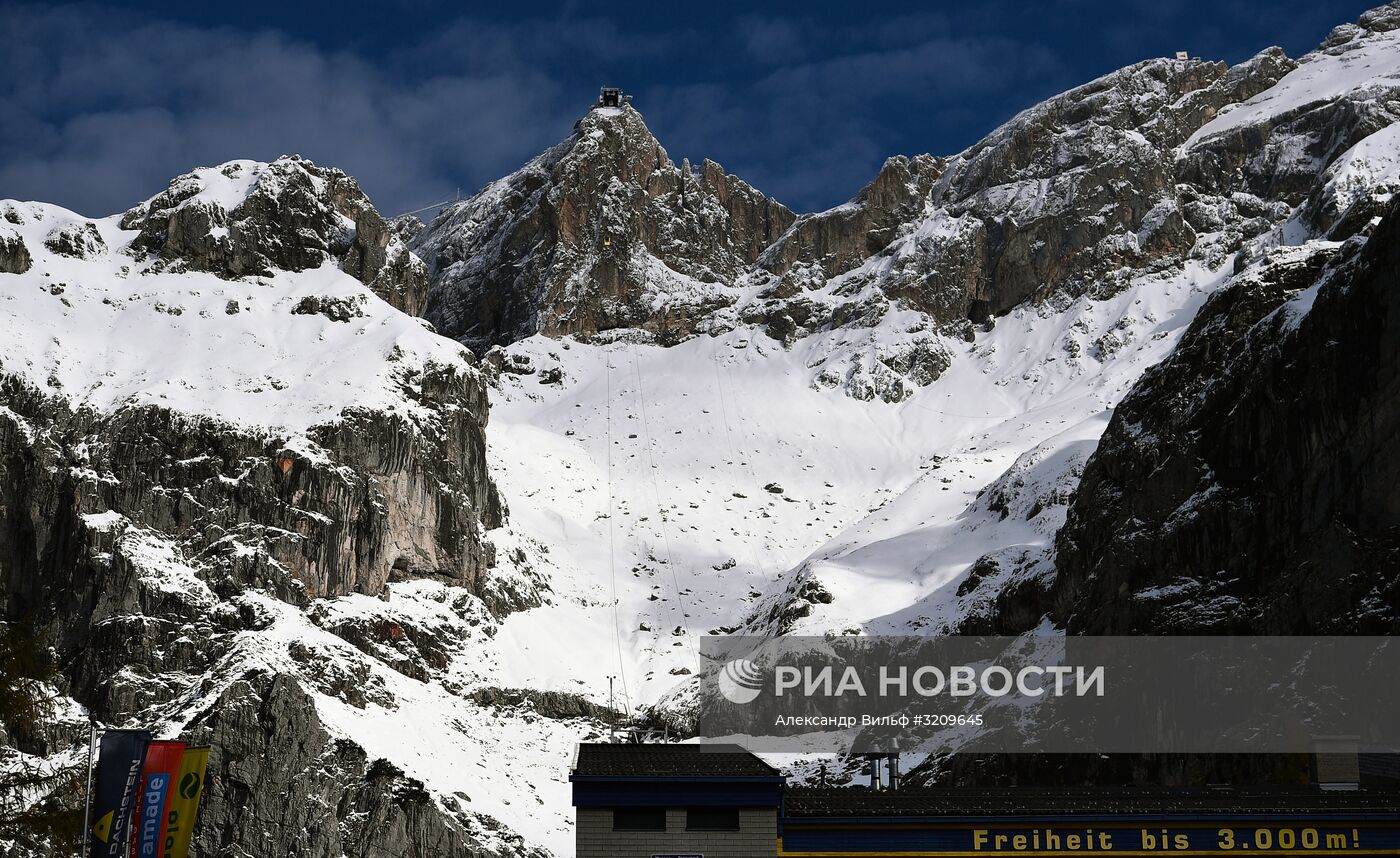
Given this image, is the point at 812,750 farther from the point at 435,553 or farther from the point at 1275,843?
the point at 1275,843

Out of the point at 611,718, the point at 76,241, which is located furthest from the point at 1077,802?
the point at 76,241

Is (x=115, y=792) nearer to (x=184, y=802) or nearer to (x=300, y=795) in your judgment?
(x=184, y=802)

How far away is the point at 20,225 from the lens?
17175 centimetres

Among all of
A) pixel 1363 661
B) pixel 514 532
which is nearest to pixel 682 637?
pixel 514 532

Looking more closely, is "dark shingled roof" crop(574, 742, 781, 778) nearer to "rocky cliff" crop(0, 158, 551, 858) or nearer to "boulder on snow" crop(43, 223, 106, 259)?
"rocky cliff" crop(0, 158, 551, 858)

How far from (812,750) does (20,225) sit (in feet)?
314

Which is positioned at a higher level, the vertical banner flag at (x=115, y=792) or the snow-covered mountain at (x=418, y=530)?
the snow-covered mountain at (x=418, y=530)

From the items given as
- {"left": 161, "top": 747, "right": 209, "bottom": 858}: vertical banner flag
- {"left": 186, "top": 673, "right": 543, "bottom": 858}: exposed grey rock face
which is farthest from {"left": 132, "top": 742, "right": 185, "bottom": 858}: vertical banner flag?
{"left": 186, "top": 673, "right": 543, "bottom": 858}: exposed grey rock face

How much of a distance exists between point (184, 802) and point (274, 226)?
14805 centimetres

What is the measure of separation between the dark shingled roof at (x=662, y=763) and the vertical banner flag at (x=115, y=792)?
10.7 meters

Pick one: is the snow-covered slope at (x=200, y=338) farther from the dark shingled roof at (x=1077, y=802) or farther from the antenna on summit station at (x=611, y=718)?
the dark shingled roof at (x=1077, y=802)

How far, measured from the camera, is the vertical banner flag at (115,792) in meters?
37.9

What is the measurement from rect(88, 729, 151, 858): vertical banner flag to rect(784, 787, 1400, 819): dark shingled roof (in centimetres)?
1623

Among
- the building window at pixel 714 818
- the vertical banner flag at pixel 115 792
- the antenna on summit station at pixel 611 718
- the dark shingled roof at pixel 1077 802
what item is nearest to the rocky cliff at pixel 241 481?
the antenna on summit station at pixel 611 718
